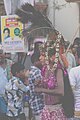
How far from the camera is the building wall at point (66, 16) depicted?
733 inches

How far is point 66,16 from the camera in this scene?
1977cm

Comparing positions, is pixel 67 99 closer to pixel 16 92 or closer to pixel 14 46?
pixel 16 92

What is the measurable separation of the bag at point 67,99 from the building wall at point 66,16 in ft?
39.6

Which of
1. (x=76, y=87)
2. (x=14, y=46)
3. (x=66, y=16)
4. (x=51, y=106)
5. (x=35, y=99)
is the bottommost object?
(x=35, y=99)

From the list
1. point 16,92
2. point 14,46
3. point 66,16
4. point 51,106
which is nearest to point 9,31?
point 14,46

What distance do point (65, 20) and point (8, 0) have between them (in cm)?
666

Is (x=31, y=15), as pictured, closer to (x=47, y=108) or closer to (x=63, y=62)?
(x=63, y=62)

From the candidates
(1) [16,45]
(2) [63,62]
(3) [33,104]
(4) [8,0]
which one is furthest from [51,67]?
(4) [8,0]

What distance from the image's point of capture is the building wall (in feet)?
61.1

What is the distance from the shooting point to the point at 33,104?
777cm

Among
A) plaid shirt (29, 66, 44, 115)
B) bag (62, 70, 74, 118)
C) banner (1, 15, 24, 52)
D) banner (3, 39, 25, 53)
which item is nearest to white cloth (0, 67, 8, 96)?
plaid shirt (29, 66, 44, 115)

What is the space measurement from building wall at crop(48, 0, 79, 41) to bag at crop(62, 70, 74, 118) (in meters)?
12.1

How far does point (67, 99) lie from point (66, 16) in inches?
552

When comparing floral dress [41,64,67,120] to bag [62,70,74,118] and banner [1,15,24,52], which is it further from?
banner [1,15,24,52]
